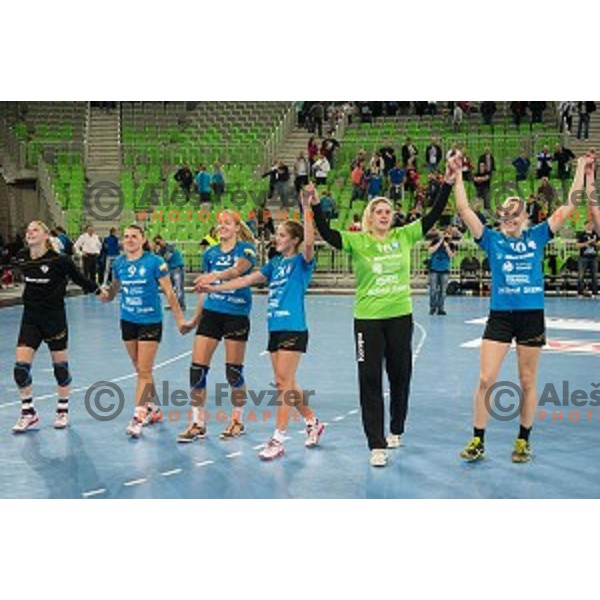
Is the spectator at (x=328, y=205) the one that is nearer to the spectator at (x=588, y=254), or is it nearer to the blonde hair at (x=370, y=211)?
the spectator at (x=588, y=254)

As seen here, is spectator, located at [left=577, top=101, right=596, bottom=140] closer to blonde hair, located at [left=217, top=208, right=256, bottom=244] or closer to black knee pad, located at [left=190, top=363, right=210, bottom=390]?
blonde hair, located at [left=217, top=208, right=256, bottom=244]

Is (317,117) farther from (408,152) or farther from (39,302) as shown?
(39,302)

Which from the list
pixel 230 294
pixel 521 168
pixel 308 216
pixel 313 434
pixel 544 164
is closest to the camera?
pixel 308 216

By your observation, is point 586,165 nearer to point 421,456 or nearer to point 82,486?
point 421,456

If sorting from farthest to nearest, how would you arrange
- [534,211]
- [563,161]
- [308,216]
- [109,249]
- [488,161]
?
1. [563,161]
2. [109,249]
3. [488,161]
4. [534,211]
5. [308,216]

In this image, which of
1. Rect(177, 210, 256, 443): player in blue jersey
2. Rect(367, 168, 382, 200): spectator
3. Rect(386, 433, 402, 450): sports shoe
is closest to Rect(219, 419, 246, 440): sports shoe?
Rect(177, 210, 256, 443): player in blue jersey

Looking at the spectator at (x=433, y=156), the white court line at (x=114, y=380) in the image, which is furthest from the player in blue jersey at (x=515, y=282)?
the spectator at (x=433, y=156)

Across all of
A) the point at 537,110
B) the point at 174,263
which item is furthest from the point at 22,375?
the point at 537,110

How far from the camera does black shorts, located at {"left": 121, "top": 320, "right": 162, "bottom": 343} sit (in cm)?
863

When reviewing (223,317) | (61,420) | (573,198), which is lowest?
(61,420)

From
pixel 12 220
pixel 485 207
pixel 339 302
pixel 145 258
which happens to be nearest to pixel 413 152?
pixel 485 207

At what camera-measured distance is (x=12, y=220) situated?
93.8ft

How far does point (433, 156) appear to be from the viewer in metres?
24.8

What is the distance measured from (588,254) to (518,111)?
6681 mm
